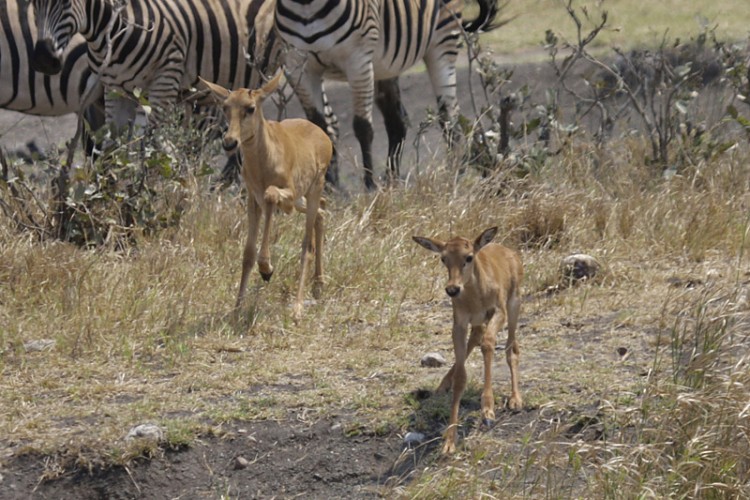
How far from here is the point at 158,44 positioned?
408 inches

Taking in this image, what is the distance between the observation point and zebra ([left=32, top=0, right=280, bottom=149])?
29.7 ft

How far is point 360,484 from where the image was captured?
5379 millimetres

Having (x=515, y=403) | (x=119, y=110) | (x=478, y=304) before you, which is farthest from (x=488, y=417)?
(x=119, y=110)

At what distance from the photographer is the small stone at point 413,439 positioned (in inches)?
219

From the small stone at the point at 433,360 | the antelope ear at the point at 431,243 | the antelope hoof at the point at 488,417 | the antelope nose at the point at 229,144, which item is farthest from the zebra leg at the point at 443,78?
the antelope hoof at the point at 488,417

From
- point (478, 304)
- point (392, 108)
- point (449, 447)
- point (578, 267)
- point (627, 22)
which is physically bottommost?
point (449, 447)

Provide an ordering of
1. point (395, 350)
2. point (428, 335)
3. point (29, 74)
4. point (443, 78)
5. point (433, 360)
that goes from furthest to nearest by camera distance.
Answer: point (443, 78), point (29, 74), point (428, 335), point (395, 350), point (433, 360)

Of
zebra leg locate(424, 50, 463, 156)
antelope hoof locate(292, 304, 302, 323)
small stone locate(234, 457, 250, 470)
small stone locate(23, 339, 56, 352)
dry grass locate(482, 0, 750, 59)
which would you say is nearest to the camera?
small stone locate(234, 457, 250, 470)

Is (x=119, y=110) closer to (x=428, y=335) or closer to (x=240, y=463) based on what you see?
(x=428, y=335)

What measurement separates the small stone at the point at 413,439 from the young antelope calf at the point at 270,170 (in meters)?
1.53

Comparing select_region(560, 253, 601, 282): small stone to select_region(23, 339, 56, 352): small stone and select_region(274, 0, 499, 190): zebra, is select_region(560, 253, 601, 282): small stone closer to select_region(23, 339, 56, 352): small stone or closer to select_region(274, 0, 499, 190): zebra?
select_region(274, 0, 499, 190): zebra

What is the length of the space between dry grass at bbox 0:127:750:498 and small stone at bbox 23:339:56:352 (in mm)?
40

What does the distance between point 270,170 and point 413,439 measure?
6.53 ft

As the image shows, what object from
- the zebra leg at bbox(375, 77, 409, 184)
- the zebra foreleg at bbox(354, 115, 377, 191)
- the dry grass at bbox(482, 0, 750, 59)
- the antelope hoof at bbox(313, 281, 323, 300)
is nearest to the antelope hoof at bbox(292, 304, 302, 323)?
the antelope hoof at bbox(313, 281, 323, 300)
